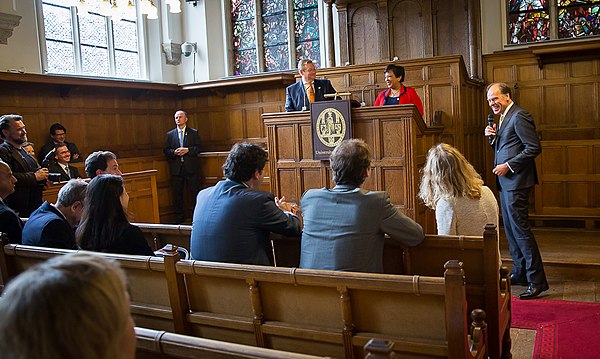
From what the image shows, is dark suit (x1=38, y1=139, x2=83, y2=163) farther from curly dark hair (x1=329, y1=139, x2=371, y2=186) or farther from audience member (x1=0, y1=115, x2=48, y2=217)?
curly dark hair (x1=329, y1=139, x2=371, y2=186)

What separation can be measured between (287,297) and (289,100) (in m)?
3.99

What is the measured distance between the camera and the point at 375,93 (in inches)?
284

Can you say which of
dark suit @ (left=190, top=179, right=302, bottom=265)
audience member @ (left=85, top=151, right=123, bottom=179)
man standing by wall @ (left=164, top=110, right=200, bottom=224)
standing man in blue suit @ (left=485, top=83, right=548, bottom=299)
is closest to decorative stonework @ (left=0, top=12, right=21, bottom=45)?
man standing by wall @ (left=164, top=110, right=200, bottom=224)

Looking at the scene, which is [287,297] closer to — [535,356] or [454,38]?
[535,356]

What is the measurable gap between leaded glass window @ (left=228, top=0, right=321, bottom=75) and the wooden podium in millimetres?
4284

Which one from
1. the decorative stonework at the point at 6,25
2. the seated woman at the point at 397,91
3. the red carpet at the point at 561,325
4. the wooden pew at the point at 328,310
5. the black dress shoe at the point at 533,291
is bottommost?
the red carpet at the point at 561,325

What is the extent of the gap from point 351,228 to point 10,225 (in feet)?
7.09

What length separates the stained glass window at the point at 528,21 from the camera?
7.67 m

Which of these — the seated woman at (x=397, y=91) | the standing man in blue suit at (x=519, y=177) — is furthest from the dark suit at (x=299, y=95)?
the standing man in blue suit at (x=519, y=177)

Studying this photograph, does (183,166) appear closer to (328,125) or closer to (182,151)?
(182,151)

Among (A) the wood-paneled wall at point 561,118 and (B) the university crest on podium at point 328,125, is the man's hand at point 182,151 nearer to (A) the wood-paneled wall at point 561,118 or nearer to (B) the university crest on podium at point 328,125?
(B) the university crest on podium at point 328,125

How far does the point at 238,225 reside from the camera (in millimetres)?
2578

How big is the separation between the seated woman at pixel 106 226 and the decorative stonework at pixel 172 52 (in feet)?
25.1

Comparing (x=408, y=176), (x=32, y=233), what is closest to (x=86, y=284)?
(x=32, y=233)
